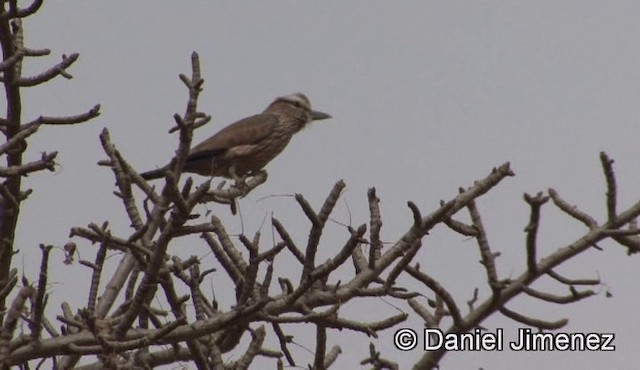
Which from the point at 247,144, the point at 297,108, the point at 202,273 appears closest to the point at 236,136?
the point at 247,144

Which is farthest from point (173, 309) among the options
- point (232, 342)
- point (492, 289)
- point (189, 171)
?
point (189, 171)

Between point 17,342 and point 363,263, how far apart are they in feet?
4.82

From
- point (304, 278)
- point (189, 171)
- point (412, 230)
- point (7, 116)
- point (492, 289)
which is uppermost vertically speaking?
point (189, 171)

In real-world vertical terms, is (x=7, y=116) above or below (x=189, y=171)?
below

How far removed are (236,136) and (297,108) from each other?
4.63ft

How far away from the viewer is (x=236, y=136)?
10.3 metres

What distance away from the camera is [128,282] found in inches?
215

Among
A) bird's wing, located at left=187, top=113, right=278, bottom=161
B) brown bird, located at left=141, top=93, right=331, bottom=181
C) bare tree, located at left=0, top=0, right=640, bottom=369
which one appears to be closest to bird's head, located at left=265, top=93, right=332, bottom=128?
brown bird, located at left=141, top=93, right=331, bottom=181

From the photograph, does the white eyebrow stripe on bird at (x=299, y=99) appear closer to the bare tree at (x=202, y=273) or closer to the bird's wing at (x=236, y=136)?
the bird's wing at (x=236, y=136)

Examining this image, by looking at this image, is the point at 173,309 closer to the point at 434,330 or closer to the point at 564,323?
the point at 434,330

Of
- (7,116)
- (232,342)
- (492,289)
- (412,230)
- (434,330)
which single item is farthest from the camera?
(232,342)

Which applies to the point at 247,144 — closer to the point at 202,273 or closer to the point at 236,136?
the point at 236,136

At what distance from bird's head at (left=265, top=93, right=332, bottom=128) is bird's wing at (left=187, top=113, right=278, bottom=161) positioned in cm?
45

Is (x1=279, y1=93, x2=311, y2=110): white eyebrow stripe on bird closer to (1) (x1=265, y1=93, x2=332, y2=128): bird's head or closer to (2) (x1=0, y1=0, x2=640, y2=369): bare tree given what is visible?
(1) (x1=265, y1=93, x2=332, y2=128): bird's head
